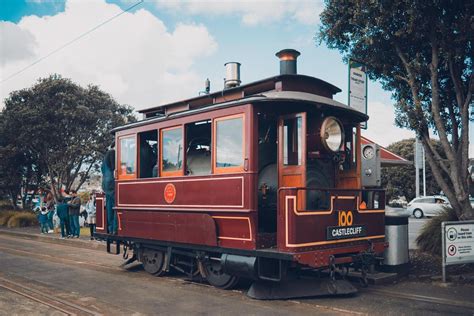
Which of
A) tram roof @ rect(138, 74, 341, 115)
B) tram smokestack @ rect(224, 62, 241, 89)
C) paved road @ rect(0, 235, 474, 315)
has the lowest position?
paved road @ rect(0, 235, 474, 315)

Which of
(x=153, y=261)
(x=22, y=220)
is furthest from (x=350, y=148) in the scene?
(x=22, y=220)

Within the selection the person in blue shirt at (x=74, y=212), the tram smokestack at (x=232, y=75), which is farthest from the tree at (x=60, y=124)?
the tram smokestack at (x=232, y=75)

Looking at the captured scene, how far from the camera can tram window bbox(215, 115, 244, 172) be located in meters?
6.97

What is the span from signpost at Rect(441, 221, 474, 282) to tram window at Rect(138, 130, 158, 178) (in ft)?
16.6

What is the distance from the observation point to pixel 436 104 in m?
8.50

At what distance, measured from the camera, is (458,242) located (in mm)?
7758

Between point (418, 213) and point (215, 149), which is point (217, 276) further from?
point (418, 213)

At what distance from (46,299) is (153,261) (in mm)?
2425

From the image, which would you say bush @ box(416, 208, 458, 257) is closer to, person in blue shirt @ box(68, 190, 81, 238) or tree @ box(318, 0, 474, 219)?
tree @ box(318, 0, 474, 219)

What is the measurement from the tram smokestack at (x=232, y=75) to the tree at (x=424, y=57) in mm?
2359

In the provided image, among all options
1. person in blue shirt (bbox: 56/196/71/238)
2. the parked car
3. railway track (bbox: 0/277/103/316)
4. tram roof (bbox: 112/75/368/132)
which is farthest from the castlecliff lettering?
the parked car

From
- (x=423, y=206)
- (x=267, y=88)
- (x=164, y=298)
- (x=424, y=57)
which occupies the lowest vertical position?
(x=164, y=298)

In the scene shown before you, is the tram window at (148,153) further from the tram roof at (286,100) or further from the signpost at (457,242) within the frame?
the signpost at (457,242)

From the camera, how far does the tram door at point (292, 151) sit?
6809mm
